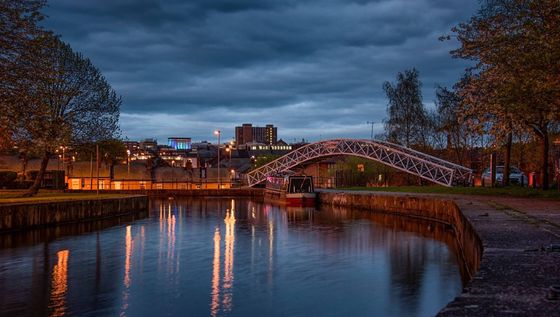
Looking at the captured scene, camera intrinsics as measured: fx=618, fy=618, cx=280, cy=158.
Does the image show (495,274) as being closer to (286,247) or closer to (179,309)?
(179,309)

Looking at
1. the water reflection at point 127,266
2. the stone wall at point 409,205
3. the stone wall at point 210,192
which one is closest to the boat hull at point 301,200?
the stone wall at point 409,205

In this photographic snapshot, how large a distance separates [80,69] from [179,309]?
147ft

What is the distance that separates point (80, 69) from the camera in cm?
5856

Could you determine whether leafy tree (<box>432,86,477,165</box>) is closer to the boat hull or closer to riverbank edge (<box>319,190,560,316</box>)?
the boat hull

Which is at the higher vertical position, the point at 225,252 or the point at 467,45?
the point at 467,45

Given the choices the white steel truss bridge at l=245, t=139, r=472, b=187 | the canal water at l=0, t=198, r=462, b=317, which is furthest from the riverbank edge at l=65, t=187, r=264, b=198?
the canal water at l=0, t=198, r=462, b=317

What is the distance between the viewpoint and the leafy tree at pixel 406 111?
82.5 metres

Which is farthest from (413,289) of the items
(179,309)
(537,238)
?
(179,309)

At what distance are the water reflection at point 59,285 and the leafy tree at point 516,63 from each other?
24.7 m

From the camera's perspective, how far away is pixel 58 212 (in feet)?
144

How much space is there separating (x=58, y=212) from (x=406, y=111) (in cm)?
5159

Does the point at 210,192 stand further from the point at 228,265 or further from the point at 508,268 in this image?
the point at 508,268

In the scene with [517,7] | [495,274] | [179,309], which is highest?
[517,7]

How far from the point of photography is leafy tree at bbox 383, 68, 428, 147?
271 ft
